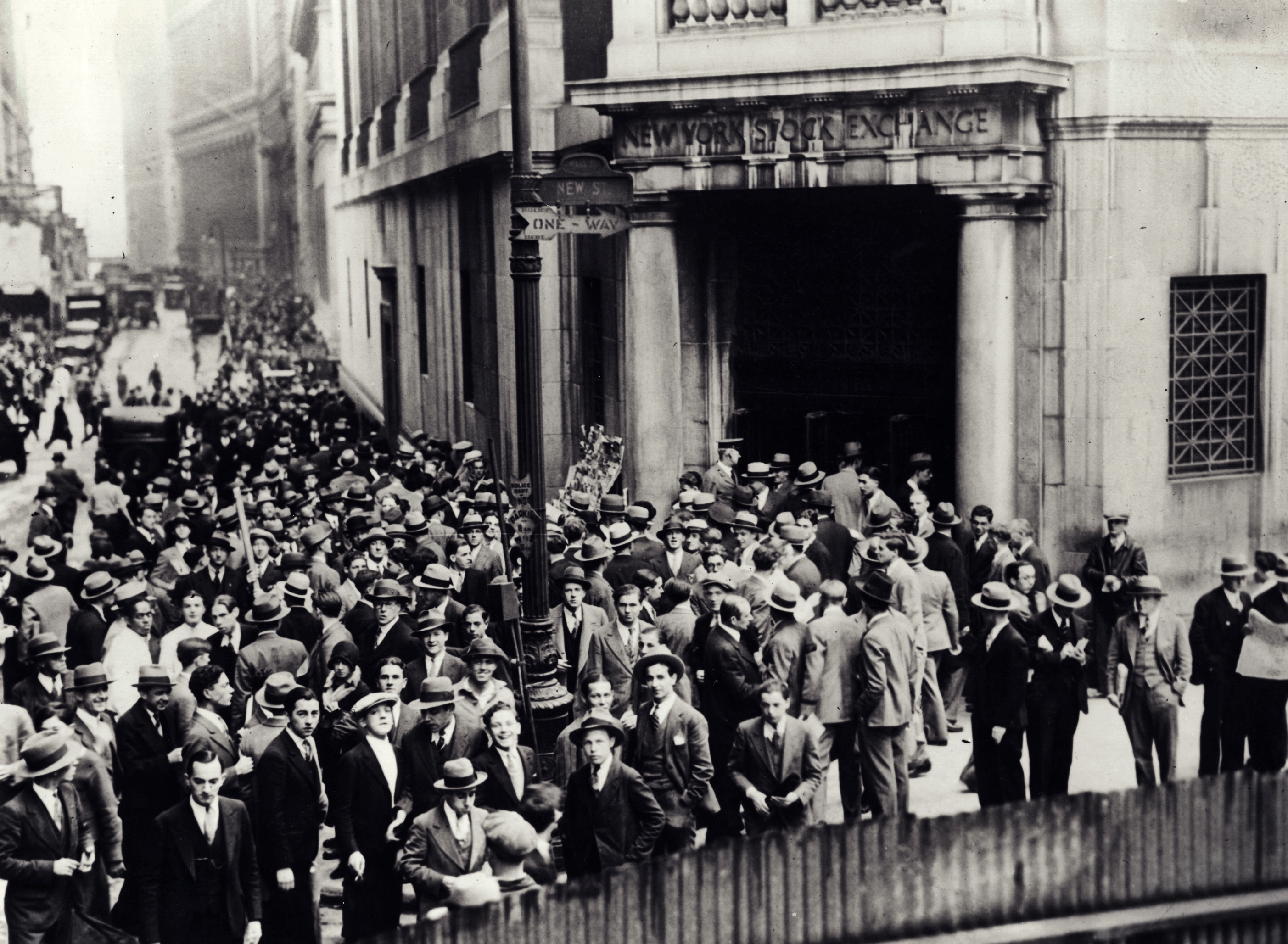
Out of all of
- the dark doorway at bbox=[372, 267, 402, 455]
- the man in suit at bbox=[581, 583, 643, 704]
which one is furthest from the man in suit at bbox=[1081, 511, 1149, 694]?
the dark doorway at bbox=[372, 267, 402, 455]

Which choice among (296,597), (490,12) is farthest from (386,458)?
(296,597)

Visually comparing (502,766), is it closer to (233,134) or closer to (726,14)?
(726,14)

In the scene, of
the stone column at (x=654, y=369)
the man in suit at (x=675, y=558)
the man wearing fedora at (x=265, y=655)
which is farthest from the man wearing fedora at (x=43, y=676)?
the stone column at (x=654, y=369)

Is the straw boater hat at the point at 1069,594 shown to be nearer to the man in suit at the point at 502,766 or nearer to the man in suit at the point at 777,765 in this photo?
the man in suit at the point at 777,765

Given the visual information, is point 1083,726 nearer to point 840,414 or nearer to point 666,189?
point 840,414

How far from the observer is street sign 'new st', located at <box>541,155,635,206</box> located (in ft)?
37.3

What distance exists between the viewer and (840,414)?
17.7m

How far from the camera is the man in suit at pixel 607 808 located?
8445 mm

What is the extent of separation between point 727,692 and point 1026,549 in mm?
4209

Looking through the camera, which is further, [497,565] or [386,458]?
[386,458]

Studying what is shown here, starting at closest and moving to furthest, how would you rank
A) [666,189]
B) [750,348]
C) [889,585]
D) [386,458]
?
[889,585] → [666,189] → [750,348] → [386,458]

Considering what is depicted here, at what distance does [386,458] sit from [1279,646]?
14471 millimetres

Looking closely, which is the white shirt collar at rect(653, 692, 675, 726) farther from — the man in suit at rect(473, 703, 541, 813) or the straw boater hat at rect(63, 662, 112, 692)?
the straw boater hat at rect(63, 662, 112, 692)

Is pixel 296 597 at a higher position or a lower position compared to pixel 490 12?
lower
